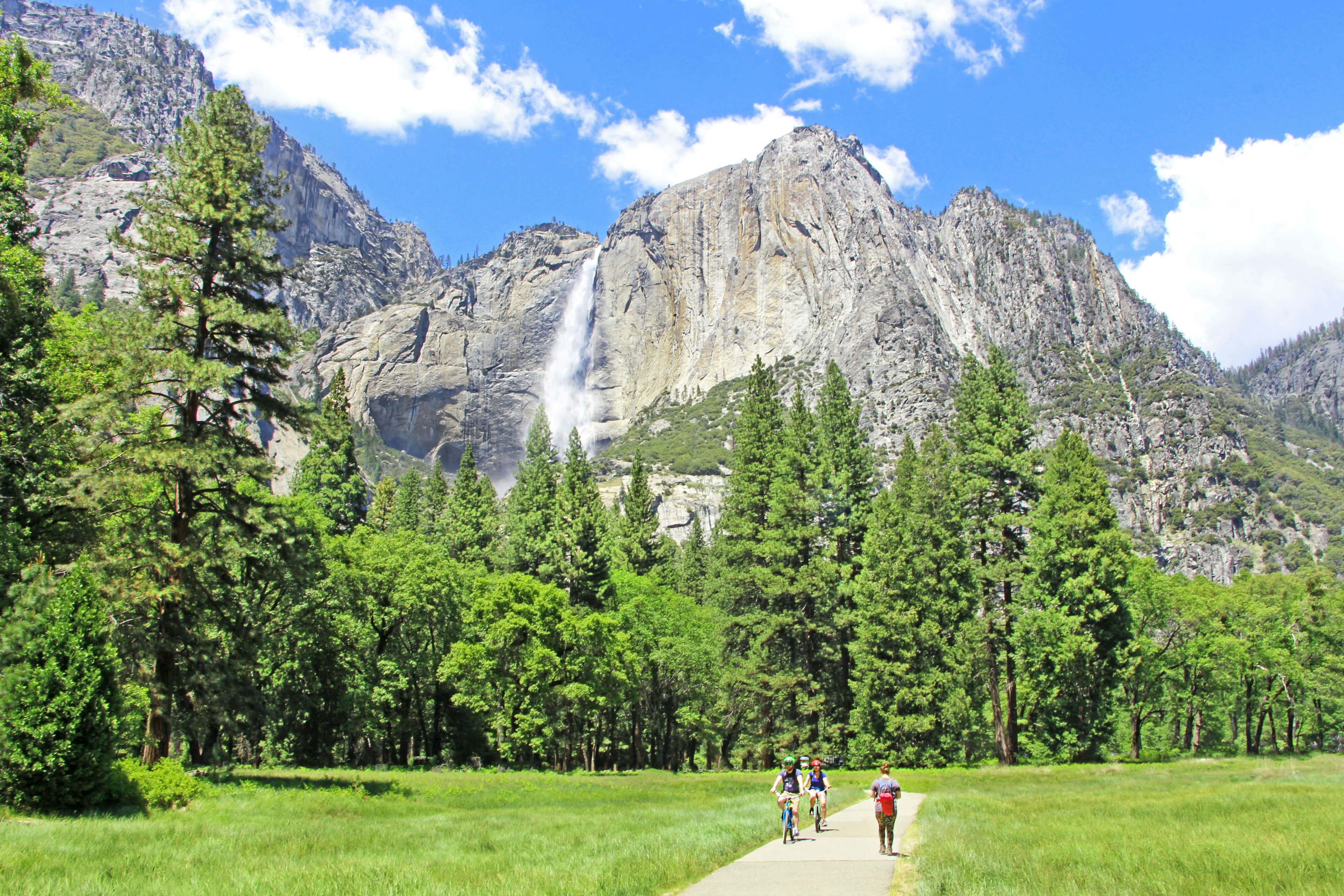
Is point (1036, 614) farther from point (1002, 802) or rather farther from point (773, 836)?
point (773, 836)

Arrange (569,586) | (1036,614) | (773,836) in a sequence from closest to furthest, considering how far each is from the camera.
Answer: (773,836) < (1036,614) < (569,586)

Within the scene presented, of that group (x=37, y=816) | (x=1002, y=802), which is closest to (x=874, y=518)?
(x=1002, y=802)

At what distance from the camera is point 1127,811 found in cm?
2000

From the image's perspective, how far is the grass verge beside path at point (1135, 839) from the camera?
1063 centimetres

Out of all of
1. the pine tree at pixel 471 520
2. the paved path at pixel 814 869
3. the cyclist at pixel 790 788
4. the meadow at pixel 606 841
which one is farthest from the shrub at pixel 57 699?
the pine tree at pixel 471 520

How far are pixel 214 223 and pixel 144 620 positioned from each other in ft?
35.6

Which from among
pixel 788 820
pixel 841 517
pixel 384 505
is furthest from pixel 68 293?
pixel 788 820

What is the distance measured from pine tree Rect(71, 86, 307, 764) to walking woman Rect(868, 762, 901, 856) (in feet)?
54.0

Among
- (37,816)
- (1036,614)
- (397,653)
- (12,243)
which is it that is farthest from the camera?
(397,653)

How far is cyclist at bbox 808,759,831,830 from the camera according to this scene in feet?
59.4

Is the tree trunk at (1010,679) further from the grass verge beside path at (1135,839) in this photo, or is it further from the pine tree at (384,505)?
the pine tree at (384,505)

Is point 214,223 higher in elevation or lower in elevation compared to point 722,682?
higher

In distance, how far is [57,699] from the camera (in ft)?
49.1

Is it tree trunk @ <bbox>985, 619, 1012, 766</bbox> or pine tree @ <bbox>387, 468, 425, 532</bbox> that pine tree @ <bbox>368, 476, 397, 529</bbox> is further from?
tree trunk @ <bbox>985, 619, 1012, 766</bbox>
